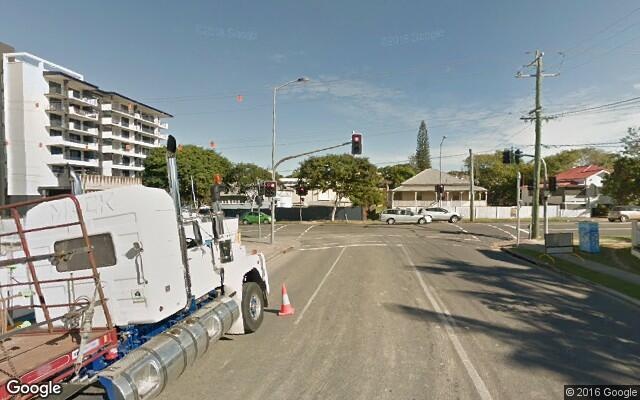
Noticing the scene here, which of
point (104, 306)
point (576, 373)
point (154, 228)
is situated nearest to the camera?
point (104, 306)

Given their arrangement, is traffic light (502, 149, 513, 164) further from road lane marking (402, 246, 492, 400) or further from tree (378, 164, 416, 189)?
tree (378, 164, 416, 189)

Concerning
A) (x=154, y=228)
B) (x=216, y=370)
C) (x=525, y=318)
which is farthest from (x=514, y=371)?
(x=154, y=228)

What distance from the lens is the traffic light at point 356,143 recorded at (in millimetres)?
18844

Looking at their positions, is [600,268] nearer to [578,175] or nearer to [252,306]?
[252,306]

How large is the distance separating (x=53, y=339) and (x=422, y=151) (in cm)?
9733

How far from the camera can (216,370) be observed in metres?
4.98

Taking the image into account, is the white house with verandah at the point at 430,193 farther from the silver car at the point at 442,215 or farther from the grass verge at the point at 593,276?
the grass verge at the point at 593,276

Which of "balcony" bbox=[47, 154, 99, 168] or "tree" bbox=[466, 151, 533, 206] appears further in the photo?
"tree" bbox=[466, 151, 533, 206]

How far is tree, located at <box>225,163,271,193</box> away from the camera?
56.8 m

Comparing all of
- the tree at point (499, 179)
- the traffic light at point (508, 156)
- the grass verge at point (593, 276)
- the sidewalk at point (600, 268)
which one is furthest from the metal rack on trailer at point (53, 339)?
the tree at point (499, 179)

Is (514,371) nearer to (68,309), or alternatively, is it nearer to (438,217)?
(68,309)

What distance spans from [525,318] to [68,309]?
25.9 ft

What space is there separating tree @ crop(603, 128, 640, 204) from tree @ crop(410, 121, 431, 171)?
60361 millimetres

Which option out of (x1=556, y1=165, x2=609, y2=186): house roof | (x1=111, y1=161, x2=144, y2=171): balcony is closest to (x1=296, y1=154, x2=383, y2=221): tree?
(x1=556, y1=165, x2=609, y2=186): house roof
